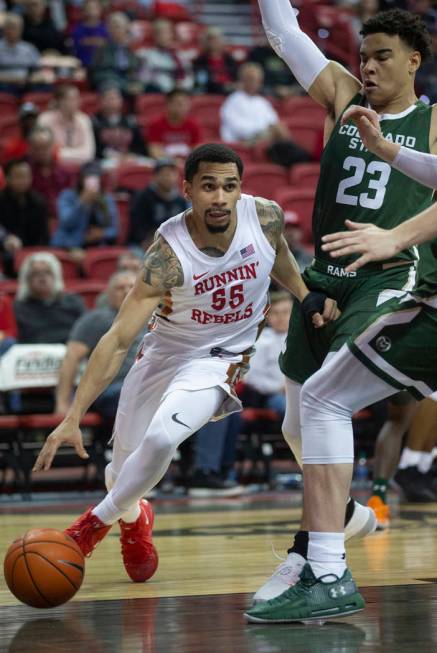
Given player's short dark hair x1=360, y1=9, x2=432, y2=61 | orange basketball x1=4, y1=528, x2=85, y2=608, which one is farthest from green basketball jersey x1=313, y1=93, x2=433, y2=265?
orange basketball x1=4, y1=528, x2=85, y2=608

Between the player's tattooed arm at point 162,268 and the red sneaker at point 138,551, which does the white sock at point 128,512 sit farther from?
the player's tattooed arm at point 162,268

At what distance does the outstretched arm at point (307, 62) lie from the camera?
4.98m

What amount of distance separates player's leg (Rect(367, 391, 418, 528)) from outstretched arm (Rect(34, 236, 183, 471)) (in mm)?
2889

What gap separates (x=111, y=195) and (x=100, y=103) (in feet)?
6.19

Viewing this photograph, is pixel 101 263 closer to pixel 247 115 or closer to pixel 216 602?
pixel 247 115

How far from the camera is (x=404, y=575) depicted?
512 centimetres

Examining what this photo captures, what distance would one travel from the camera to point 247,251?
5059mm

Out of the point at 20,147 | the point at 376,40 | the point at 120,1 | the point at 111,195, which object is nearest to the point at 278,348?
the point at 111,195

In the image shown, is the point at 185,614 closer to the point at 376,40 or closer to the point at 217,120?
the point at 376,40

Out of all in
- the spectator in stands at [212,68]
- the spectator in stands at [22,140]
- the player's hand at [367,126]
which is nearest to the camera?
the player's hand at [367,126]

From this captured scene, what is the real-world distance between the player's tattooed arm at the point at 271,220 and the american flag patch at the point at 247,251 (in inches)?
4.1

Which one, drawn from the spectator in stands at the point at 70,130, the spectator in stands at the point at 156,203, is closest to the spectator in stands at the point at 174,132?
the spectator in stands at the point at 70,130

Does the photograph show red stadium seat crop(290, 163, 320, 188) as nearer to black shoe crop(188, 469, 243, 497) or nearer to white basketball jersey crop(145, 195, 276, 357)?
black shoe crop(188, 469, 243, 497)

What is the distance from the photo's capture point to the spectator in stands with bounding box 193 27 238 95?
15500mm
